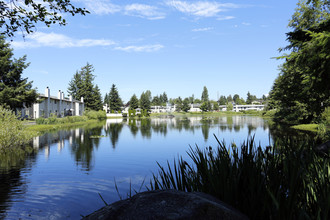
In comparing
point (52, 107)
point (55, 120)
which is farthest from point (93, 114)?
point (55, 120)

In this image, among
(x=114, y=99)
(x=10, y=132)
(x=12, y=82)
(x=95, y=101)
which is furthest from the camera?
(x=114, y=99)

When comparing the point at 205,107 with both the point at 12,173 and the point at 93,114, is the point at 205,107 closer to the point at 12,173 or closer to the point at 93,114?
the point at 93,114

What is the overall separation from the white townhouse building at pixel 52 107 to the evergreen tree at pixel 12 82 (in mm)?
3871

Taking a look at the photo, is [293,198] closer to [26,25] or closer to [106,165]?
[26,25]

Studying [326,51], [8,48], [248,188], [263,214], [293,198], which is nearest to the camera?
[293,198]

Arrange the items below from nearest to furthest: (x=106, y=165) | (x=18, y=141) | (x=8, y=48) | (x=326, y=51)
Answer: (x=326, y=51) → (x=106, y=165) → (x=18, y=141) → (x=8, y=48)

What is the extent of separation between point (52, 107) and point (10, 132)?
128 feet

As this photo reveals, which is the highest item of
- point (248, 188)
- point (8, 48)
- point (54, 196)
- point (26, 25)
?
Answer: point (8, 48)

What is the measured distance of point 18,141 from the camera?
18688 millimetres

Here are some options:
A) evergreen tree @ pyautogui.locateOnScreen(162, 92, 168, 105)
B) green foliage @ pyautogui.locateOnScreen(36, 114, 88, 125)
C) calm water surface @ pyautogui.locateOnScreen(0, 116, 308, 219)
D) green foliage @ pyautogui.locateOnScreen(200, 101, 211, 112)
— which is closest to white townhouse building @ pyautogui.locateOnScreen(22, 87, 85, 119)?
green foliage @ pyautogui.locateOnScreen(36, 114, 88, 125)

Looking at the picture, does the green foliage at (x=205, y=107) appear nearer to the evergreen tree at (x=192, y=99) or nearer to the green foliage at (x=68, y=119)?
the evergreen tree at (x=192, y=99)

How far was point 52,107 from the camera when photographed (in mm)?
53688

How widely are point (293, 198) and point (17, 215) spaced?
7.76 metres

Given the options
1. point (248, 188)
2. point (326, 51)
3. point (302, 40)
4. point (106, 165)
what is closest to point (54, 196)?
point (106, 165)
